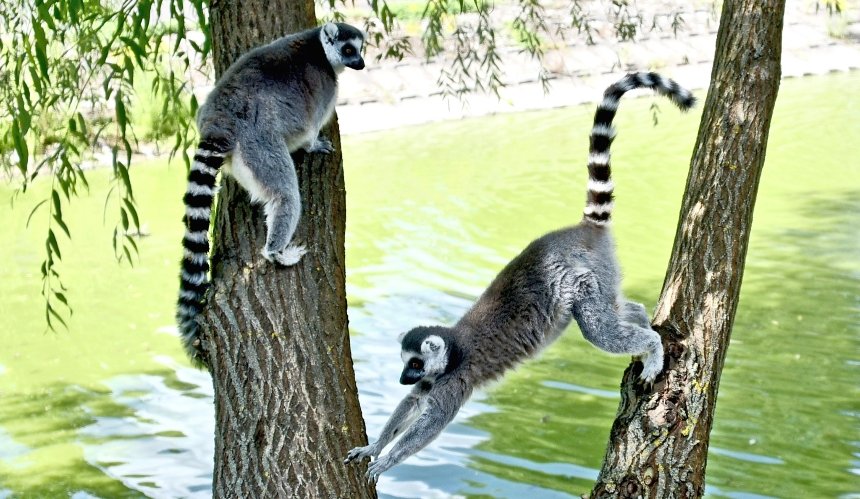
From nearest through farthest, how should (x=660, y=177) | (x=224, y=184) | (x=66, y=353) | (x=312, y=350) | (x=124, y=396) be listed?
(x=312, y=350) < (x=224, y=184) < (x=124, y=396) < (x=66, y=353) < (x=660, y=177)

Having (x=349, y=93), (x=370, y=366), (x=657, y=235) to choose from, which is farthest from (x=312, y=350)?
(x=349, y=93)

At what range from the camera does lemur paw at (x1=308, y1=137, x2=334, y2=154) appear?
3854 millimetres

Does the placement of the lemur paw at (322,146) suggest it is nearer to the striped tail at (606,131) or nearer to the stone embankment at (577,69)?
the striped tail at (606,131)

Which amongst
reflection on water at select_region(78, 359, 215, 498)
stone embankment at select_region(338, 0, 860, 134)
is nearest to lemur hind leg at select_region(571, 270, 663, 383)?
reflection on water at select_region(78, 359, 215, 498)

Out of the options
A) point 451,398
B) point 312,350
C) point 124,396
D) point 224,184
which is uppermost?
point 224,184

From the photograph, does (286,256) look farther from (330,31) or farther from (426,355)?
(330,31)

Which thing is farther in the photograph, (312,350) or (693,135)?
(693,135)

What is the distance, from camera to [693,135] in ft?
60.6

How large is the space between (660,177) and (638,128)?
437cm

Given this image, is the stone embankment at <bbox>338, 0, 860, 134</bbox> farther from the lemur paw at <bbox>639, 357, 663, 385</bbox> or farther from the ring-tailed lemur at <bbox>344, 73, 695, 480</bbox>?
the lemur paw at <bbox>639, 357, 663, 385</bbox>

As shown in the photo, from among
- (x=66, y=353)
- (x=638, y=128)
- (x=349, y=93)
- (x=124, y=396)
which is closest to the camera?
(x=124, y=396)

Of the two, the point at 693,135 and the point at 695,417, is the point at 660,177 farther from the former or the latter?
the point at 695,417

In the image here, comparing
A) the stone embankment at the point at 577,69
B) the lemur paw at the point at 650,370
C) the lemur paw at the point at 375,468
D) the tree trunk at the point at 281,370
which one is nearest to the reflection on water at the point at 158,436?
the lemur paw at the point at 375,468

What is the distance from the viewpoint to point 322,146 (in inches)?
153
